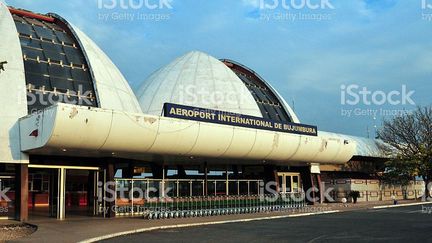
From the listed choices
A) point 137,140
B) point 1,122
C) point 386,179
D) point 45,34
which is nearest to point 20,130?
point 1,122

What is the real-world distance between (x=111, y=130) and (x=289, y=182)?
23.1 meters

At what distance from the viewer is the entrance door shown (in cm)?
4026

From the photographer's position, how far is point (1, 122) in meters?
22.1

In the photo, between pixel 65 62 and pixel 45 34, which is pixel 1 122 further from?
pixel 45 34

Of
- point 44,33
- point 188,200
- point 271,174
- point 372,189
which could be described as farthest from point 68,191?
point 372,189

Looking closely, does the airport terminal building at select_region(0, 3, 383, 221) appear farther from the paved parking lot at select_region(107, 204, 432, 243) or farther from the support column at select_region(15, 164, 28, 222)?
the paved parking lot at select_region(107, 204, 432, 243)

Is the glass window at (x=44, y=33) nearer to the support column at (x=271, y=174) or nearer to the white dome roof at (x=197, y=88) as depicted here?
the white dome roof at (x=197, y=88)

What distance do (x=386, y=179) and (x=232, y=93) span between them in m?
24.0

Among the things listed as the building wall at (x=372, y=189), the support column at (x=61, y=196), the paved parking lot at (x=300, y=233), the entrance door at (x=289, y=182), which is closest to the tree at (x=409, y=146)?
the building wall at (x=372, y=189)

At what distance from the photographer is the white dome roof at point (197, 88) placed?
3731 centimetres

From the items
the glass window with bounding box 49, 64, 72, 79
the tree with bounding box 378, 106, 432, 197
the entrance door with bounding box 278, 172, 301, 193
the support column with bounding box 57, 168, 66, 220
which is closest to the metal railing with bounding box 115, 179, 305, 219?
the support column with bounding box 57, 168, 66, 220

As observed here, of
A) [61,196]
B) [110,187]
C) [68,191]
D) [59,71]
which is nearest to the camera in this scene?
[61,196]

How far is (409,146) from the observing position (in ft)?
180

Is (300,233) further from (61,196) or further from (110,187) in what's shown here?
(61,196)
